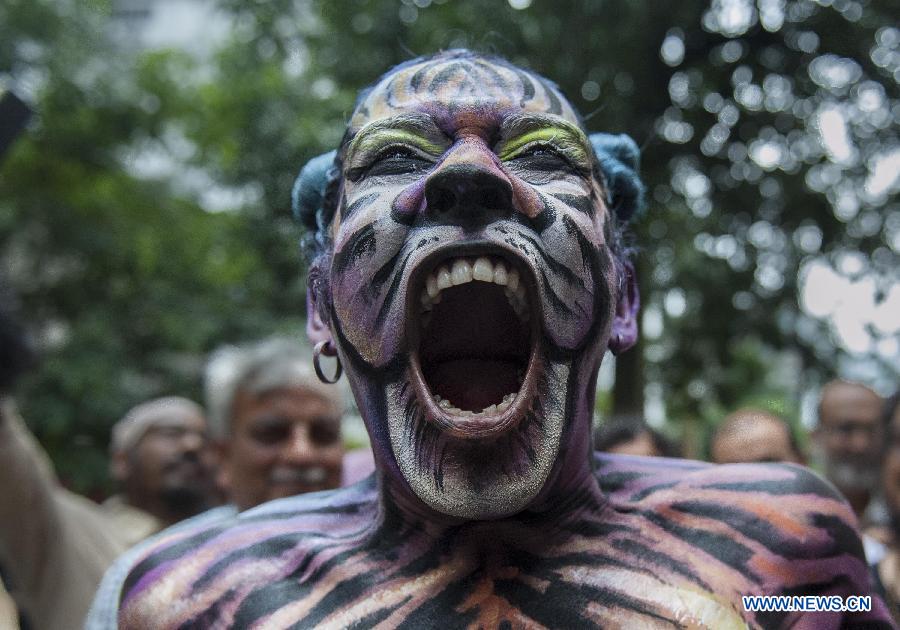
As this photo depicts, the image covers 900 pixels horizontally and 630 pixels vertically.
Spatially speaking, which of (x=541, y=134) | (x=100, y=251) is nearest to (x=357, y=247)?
(x=541, y=134)

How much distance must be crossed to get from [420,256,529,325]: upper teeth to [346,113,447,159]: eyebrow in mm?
318

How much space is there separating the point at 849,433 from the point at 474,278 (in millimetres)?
3740

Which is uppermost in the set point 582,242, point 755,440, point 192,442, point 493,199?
point 493,199

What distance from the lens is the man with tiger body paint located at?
72.8 inches

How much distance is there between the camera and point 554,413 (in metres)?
1.88

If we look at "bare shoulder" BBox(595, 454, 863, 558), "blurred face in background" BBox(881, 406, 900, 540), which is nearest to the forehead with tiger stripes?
"bare shoulder" BBox(595, 454, 863, 558)

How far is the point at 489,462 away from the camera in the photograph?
1825 millimetres

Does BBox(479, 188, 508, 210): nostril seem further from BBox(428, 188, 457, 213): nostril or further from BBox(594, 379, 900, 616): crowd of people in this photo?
BBox(594, 379, 900, 616): crowd of people

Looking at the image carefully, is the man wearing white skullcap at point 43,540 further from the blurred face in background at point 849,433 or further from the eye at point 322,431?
the blurred face in background at point 849,433

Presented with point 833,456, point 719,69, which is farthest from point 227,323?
point 833,456

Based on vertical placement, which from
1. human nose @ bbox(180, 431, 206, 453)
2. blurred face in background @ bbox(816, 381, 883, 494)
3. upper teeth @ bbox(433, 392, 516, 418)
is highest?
upper teeth @ bbox(433, 392, 516, 418)

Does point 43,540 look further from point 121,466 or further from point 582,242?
point 121,466

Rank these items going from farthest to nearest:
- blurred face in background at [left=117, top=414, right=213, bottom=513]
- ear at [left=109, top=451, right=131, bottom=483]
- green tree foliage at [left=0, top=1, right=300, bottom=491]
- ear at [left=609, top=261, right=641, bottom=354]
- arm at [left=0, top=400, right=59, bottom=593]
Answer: green tree foliage at [left=0, top=1, right=300, bottom=491], ear at [left=109, top=451, right=131, bottom=483], blurred face in background at [left=117, top=414, right=213, bottom=513], arm at [left=0, top=400, right=59, bottom=593], ear at [left=609, top=261, right=641, bottom=354]

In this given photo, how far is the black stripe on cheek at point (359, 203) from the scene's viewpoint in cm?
204
